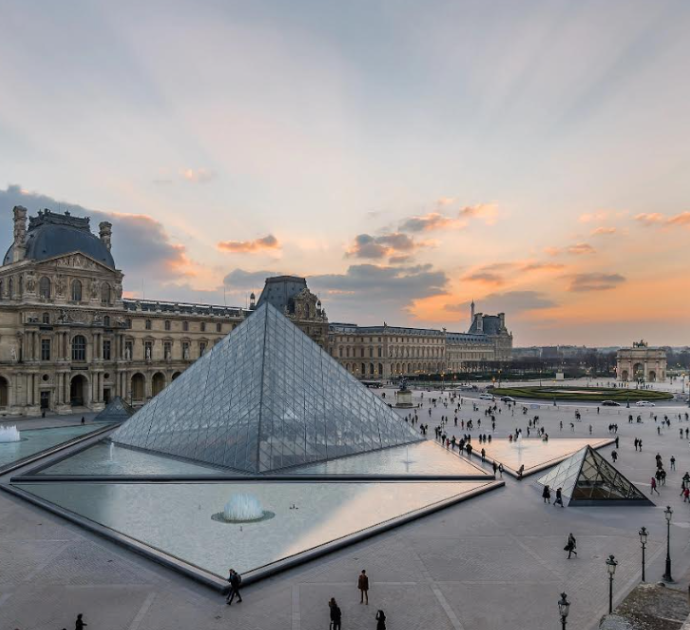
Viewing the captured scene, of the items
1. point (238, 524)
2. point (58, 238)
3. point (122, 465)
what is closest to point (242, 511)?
point (238, 524)

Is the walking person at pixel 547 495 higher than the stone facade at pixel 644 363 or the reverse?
the reverse

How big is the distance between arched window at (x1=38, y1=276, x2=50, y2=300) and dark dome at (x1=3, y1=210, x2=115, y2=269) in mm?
1714

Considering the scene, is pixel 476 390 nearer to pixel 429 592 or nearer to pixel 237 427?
pixel 237 427

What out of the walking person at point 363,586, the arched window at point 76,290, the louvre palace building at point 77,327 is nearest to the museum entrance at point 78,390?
the louvre palace building at point 77,327

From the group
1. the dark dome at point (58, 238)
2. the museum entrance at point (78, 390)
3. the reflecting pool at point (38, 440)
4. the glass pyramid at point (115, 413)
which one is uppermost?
the dark dome at point (58, 238)

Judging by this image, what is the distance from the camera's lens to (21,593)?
36.7 feet

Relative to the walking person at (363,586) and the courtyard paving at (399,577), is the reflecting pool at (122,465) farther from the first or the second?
the walking person at (363,586)

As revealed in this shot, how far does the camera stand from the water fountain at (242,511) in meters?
15.3

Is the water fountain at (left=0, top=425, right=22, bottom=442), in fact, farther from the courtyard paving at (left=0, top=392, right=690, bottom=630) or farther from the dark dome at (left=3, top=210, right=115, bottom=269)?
the dark dome at (left=3, top=210, right=115, bottom=269)

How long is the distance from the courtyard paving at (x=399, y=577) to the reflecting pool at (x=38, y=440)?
10474 millimetres

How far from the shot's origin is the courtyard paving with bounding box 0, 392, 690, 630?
1025 cm

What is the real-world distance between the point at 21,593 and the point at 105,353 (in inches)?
1623

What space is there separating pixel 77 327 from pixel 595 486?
41240 mm

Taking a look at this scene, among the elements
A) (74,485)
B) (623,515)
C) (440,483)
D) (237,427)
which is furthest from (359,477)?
(74,485)
